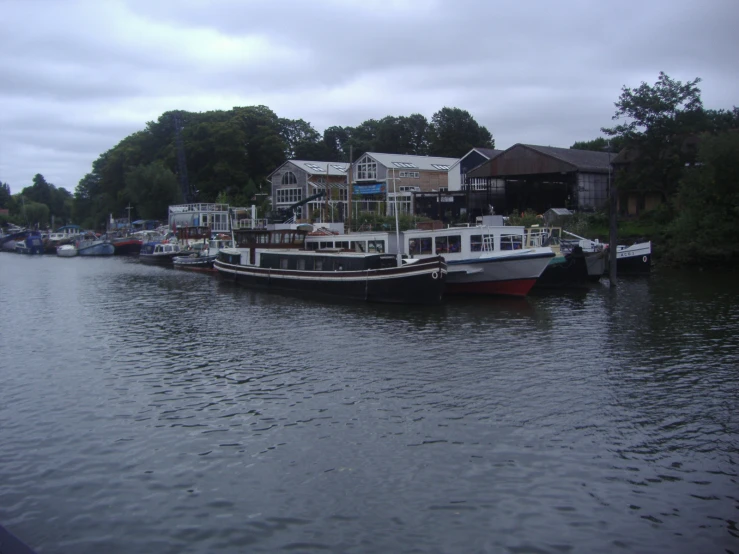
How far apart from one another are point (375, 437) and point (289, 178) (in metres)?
74.0

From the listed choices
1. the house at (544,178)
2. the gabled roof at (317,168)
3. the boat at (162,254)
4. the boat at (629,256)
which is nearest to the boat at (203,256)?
the boat at (162,254)

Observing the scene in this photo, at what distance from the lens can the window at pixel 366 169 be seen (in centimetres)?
7994

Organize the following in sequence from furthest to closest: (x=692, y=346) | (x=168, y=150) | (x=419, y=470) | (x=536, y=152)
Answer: (x=168, y=150) → (x=536, y=152) → (x=692, y=346) → (x=419, y=470)

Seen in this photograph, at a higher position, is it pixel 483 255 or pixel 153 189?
pixel 153 189

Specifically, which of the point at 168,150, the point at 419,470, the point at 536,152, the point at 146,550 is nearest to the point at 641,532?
the point at 419,470

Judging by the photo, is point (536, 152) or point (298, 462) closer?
point (298, 462)

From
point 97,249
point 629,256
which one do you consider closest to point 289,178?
point 97,249

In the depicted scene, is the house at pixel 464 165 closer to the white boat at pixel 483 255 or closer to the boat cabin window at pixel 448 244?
the white boat at pixel 483 255

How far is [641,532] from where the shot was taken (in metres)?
9.92

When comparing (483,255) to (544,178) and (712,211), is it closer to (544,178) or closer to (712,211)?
(712,211)

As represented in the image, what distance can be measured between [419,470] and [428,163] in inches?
2944

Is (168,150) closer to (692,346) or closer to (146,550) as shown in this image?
(692,346)

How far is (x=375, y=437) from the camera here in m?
13.8

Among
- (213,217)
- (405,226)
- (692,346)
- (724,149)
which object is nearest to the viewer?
(692,346)
